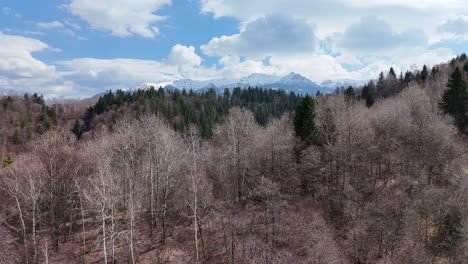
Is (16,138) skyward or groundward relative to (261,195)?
skyward

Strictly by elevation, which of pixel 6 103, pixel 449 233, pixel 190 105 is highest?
pixel 6 103

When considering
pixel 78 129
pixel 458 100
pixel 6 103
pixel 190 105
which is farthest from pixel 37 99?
pixel 458 100

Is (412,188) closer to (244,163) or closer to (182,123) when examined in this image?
(244,163)

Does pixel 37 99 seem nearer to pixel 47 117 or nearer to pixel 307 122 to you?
pixel 47 117

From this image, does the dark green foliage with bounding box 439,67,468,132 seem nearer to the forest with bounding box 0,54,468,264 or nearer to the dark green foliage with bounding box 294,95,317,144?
the forest with bounding box 0,54,468,264

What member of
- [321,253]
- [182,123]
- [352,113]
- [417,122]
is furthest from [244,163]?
[182,123]

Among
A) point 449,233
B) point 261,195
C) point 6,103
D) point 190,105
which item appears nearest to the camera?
point 449,233

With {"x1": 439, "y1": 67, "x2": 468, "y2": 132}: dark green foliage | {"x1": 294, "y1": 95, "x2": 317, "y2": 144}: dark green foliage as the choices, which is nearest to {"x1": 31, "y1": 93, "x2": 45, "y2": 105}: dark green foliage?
{"x1": 294, "y1": 95, "x2": 317, "y2": 144}: dark green foliage

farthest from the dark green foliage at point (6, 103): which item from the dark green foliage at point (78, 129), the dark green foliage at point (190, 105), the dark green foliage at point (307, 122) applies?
the dark green foliage at point (307, 122)
